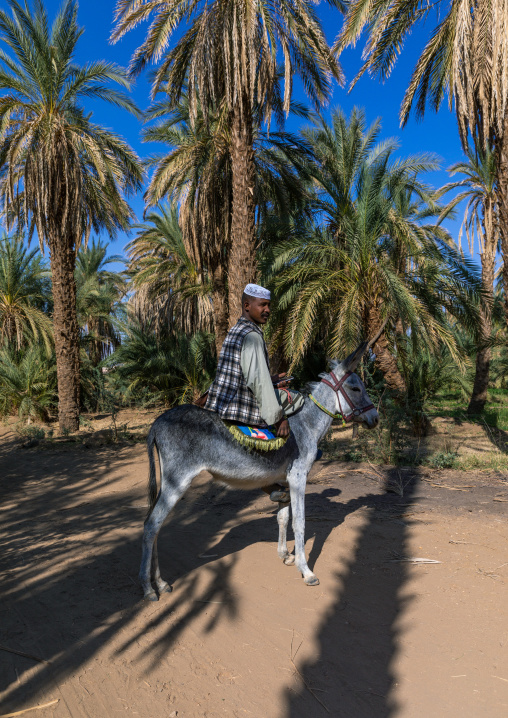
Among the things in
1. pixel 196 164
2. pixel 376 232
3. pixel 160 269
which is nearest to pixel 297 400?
pixel 376 232

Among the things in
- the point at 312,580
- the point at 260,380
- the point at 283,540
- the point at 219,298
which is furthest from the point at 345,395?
the point at 219,298

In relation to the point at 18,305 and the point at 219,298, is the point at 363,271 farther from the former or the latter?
the point at 18,305

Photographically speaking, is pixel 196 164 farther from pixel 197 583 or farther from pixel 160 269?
pixel 197 583

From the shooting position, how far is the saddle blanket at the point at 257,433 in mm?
3848

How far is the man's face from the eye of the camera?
4020 millimetres

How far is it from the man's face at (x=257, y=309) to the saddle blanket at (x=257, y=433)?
88cm

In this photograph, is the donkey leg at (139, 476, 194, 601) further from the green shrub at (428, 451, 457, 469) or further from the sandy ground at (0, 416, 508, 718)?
the green shrub at (428, 451, 457, 469)

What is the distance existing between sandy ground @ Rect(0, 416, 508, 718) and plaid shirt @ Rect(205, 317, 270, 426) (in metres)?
1.46

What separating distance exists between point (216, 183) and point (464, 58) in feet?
22.7

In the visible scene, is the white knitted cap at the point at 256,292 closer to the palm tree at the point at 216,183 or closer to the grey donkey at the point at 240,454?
the grey donkey at the point at 240,454

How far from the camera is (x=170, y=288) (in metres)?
21.1

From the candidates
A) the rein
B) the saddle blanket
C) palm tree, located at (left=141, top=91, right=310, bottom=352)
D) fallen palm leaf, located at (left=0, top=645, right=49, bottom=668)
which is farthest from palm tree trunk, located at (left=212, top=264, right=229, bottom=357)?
fallen palm leaf, located at (left=0, top=645, right=49, bottom=668)

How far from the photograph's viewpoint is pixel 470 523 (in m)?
5.43

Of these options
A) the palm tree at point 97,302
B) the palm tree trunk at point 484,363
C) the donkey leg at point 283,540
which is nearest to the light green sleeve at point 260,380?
the donkey leg at point 283,540
